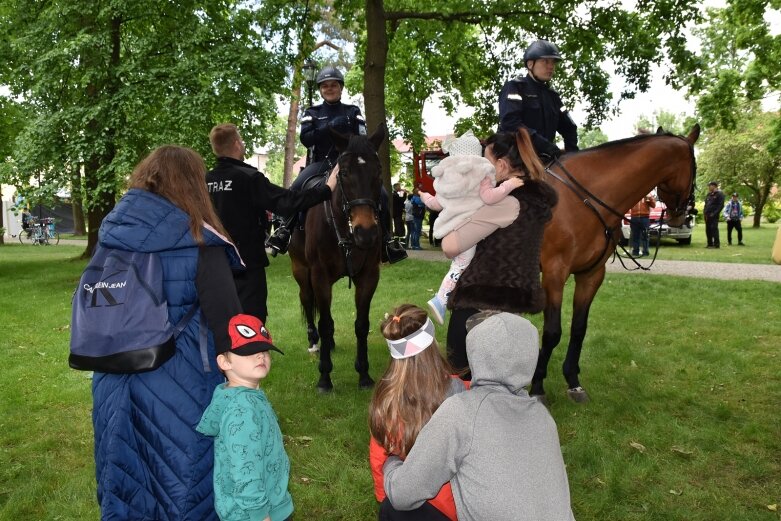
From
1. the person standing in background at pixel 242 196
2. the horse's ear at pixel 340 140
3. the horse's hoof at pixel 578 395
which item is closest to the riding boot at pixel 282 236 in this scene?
the horse's ear at pixel 340 140

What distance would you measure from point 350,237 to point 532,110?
2.06 meters

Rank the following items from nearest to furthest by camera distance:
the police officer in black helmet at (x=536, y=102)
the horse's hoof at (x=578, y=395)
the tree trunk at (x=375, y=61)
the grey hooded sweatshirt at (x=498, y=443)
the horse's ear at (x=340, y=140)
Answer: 1. the grey hooded sweatshirt at (x=498, y=443)
2. the horse's ear at (x=340, y=140)
3. the police officer in black helmet at (x=536, y=102)
4. the horse's hoof at (x=578, y=395)
5. the tree trunk at (x=375, y=61)

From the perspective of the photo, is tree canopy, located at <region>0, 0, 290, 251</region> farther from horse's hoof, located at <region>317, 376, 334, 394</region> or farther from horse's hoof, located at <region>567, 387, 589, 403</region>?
horse's hoof, located at <region>567, 387, 589, 403</region>

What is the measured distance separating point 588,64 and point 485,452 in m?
15.8

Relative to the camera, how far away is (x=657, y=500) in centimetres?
412

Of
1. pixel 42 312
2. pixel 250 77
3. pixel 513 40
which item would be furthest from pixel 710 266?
pixel 42 312

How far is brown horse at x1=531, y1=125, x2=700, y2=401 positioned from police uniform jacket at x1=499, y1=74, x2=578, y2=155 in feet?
1.18

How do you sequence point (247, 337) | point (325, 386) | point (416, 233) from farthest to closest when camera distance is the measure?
point (416, 233), point (325, 386), point (247, 337)

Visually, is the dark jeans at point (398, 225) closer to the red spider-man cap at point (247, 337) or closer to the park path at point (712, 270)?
the park path at point (712, 270)

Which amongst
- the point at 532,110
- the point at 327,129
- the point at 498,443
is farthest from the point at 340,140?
the point at 498,443

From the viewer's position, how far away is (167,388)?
107 inches

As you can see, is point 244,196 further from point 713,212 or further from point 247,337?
point 713,212

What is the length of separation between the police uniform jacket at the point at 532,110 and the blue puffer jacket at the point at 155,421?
3.71 metres

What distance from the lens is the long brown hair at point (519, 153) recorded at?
4.07 m
